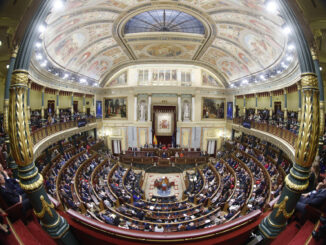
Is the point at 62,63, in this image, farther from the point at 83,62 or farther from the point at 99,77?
the point at 99,77

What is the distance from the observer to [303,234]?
2.32 meters

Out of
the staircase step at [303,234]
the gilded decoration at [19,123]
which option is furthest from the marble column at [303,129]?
the gilded decoration at [19,123]

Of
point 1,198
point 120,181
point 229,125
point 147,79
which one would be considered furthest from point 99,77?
point 1,198

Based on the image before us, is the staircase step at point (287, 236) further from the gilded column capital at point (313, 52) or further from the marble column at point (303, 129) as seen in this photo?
the gilded column capital at point (313, 52)

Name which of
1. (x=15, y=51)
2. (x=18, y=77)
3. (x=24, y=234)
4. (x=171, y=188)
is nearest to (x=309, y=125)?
(x=18, y=77)

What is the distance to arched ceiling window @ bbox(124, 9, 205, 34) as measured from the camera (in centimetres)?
1138

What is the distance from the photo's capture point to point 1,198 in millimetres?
2229

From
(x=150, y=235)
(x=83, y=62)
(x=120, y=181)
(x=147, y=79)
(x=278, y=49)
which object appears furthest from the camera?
(x=147, y=79)

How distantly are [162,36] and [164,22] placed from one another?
57.6 inches

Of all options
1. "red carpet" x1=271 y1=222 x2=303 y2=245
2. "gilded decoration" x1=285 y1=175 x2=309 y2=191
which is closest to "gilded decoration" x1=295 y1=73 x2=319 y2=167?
"gilded decoration" x1=285 y1=175 x2=309 y2=191

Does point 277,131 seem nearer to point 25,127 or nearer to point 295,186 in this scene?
point 295,186

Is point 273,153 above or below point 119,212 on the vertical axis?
above

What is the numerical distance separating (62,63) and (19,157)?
15.5 meters

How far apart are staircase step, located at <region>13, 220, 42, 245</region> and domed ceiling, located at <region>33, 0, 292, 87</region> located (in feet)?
34.3
